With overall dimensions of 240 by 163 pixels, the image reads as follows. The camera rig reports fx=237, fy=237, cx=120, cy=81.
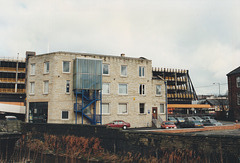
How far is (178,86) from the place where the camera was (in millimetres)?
74875

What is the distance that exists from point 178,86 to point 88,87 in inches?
1863

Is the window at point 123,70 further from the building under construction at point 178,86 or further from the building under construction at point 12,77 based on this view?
the building under construction at point 178,86

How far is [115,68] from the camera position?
3684 centimetres

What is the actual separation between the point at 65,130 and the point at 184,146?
44.8ft

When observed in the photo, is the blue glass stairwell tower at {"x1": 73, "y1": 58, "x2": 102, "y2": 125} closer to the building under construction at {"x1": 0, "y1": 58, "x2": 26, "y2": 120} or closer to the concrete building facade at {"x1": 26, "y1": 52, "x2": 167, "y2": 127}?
the concrete building facade at {"x1": 26, "y1": 52, "x2": 167, "y2": 127}

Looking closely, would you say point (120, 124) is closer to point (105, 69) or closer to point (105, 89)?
point (105, 89)

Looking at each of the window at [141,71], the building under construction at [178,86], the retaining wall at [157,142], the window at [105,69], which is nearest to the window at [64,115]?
the retaining wall at [157,142]

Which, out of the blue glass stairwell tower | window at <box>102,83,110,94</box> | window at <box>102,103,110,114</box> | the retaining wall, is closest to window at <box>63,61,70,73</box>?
the blue glass stairwell tower

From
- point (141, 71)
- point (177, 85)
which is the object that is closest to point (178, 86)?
point (177, 85)

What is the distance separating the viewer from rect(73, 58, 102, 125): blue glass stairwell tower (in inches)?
1305

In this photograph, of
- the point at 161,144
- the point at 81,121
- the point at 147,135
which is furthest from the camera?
the point at 81,121

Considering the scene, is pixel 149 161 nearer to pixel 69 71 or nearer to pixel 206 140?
pixel 206 140

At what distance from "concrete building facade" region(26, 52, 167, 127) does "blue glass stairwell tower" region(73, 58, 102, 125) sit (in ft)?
1.06

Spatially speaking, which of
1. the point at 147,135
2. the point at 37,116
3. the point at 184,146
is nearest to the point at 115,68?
the point at 37,116
